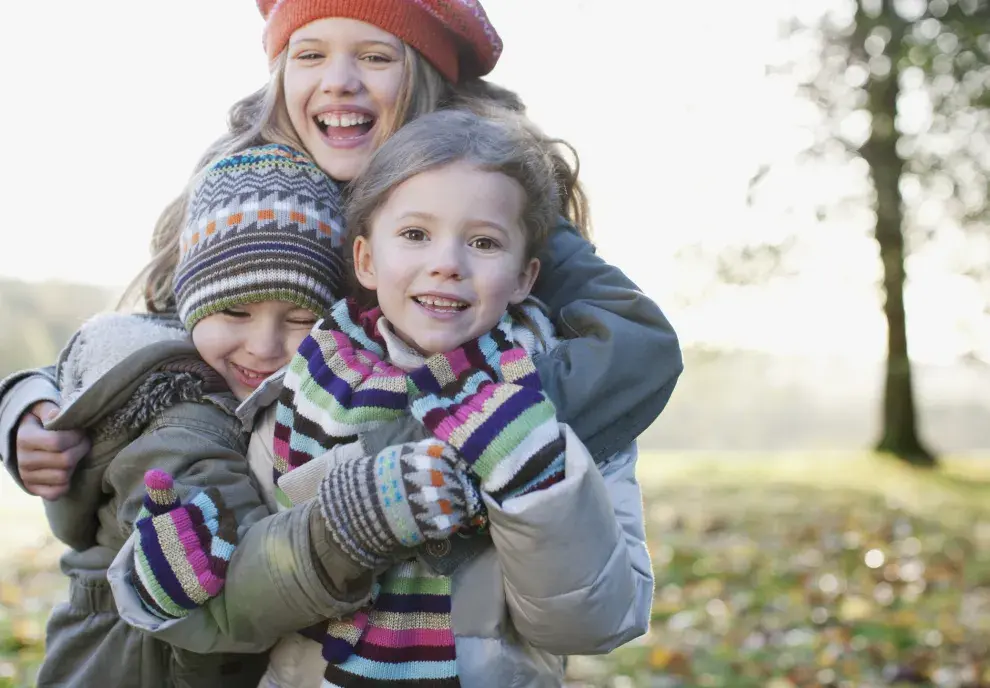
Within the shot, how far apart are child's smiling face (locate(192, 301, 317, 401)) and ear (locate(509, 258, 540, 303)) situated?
48 cm

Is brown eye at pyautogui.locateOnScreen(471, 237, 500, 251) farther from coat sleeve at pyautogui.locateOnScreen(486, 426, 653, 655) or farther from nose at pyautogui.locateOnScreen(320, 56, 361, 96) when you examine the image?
nose at pyautogui.locateOnScreen(320, 56, 361, 96)

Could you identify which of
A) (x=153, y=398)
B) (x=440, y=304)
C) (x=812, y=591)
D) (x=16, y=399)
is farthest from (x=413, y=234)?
(x=812, y=591)

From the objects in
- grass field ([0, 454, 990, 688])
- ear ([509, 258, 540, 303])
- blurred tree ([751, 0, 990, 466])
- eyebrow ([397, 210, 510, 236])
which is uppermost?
eyebrow ([397, 210, 510, 236])

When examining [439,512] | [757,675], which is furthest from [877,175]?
[439,512]

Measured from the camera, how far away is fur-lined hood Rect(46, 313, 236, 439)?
2.20 meters

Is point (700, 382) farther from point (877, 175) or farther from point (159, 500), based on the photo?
point (159, 500)

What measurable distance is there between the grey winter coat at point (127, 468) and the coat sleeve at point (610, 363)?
671 millimetres

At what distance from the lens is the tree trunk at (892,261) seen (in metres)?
9.84

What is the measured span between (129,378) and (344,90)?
85 centimetres

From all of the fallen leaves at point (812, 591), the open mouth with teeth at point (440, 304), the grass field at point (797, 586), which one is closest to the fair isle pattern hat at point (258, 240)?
the open mouth with teeth at point (440, 304)

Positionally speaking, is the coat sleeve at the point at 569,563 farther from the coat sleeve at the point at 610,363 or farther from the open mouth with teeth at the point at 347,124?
the open mouth with teeth at the point at 347,124

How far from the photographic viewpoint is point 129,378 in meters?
2.20

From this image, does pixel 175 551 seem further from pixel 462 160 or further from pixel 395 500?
pixel 462 160

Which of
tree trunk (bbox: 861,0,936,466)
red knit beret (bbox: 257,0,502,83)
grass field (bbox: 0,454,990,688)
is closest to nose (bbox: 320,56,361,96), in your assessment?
red knit beret (bbox: 257,0,502,83)
